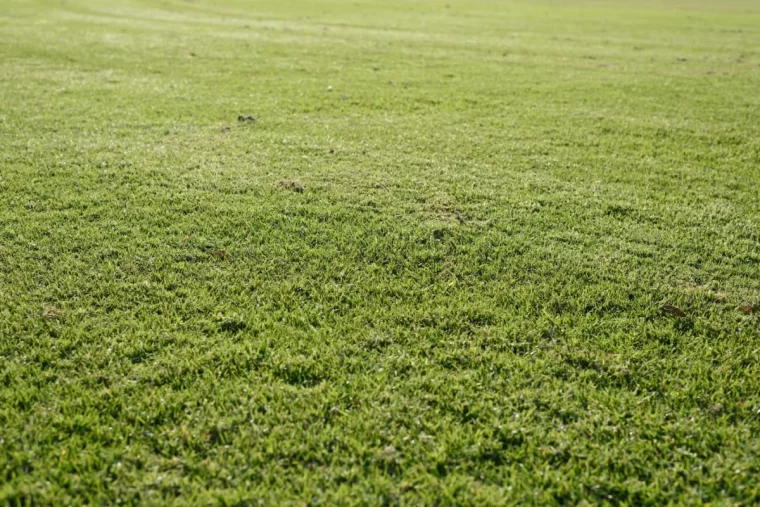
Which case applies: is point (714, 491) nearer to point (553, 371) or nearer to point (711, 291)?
point (553, 371)

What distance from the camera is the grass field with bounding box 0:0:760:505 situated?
3537 millimetres

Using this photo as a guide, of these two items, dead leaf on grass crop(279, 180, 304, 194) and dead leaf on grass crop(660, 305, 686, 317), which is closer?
dead leaf on grass crop(660, 305, 686, 317)

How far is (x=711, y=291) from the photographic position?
211 inches

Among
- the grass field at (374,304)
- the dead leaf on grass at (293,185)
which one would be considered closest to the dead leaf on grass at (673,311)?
the grass field at (374,304)

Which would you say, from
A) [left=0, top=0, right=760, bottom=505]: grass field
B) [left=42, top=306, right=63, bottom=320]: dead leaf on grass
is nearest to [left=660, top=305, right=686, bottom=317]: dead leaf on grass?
[left=0, top=0, right=760, bottom=505]: grass field

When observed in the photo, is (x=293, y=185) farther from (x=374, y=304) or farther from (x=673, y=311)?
(x=673, y=311)

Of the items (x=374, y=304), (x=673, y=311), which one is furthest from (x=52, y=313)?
(x=673, y=311)

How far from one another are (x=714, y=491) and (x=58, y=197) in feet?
21.5

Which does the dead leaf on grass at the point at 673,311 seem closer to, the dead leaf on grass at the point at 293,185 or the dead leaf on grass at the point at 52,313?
the dead leaf on grass at the point at 293,185

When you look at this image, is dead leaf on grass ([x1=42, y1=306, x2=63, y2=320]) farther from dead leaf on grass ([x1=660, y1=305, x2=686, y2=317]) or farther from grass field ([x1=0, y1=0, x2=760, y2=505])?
dead leaf on grass ([x1=660, y1=305, x2=686, y2=317])

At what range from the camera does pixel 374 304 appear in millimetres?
5070

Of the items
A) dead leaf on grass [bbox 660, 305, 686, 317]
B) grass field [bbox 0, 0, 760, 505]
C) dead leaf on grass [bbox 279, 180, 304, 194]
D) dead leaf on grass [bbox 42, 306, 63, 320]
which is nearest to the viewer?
grass field [bbox 0, 0, 760, 505]

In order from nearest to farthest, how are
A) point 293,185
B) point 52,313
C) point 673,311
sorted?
point 52,313 < point 673,311 < point 293,185

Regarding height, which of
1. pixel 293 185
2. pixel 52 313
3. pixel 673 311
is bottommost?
pixel 52 313
